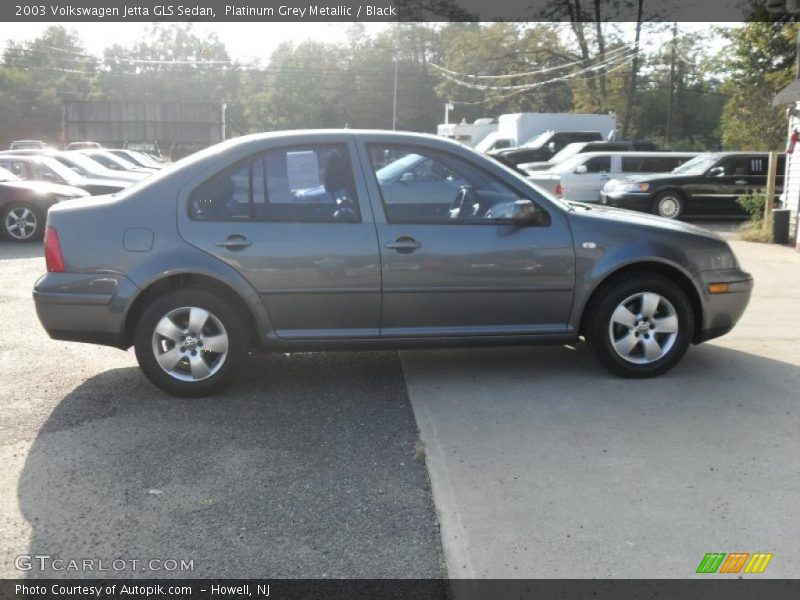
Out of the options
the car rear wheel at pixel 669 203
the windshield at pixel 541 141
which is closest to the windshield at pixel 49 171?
the car rear wheel at pixel 669 203

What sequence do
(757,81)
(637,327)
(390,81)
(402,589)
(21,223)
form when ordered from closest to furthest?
(402,589)
(637,327)
(21,223)
(757,81)
(390,81)

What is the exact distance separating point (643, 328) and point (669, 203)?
41.5ft

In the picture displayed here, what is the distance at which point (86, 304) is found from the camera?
197 inches

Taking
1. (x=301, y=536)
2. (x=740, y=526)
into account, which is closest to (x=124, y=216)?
(x=301, y=536)

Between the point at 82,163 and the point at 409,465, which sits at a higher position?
the point at 82,163

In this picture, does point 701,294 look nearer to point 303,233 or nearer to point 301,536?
point 303,233

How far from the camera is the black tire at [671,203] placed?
56.1 feet

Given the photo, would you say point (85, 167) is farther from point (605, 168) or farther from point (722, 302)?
point (722, 302)

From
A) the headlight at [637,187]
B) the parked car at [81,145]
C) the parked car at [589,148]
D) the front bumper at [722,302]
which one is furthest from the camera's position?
the parked car at [81,145]

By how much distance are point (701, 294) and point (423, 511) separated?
113 inches

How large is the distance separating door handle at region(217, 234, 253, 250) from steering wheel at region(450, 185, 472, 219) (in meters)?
1.36

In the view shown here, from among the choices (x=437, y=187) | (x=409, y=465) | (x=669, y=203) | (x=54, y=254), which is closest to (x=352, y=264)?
(x=437, y=187)

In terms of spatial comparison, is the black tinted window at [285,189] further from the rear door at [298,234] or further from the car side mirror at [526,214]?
the car side mirror at [526,214]

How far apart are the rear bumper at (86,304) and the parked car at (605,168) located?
15.6 m
